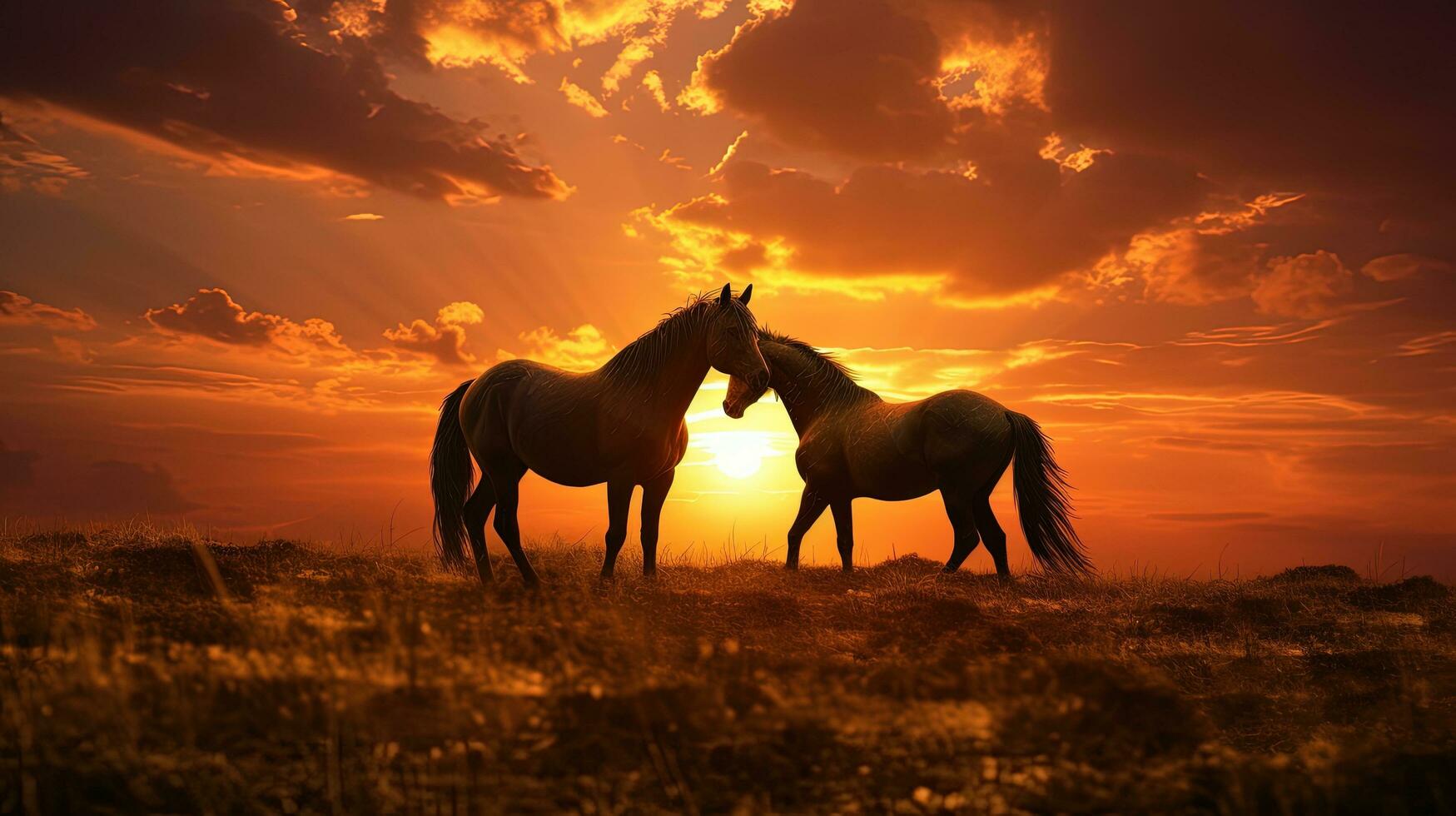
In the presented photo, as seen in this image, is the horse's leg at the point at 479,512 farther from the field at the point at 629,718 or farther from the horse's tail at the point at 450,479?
the field at the point at 629,718

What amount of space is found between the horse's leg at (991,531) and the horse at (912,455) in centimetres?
1

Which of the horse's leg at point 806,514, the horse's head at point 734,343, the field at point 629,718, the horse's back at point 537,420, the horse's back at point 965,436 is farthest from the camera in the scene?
the horse's leg at point 806,514

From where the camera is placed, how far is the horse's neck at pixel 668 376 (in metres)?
8.84

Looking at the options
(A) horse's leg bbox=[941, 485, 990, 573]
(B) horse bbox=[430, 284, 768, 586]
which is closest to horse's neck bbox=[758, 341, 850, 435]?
(A) horse's leg bbox=[941, 485, 990, 573]

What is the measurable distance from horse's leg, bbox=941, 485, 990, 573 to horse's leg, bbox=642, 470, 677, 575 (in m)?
3.30

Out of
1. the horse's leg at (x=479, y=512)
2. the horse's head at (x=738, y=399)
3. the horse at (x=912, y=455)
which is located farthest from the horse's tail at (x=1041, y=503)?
the horse's leg at (x=479, y=512)

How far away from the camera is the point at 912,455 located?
1081cm

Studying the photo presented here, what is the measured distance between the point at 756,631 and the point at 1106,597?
15.8 ft

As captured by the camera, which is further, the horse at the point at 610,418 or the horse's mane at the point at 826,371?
the horse's mane at the point at 826,371

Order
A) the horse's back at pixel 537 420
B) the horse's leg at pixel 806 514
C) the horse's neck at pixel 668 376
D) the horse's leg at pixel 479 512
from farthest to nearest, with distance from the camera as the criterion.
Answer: the horse's leg at pixel 806 514 < the horse's leg at pixel 479 512 < the horse's back at pixel 537 420 < the horse's neck at pixel 668 376

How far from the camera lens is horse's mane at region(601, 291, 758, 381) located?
28.9ft

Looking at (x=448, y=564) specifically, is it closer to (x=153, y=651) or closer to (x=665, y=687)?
(x=153, y=651)

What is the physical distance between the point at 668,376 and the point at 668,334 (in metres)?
0.39

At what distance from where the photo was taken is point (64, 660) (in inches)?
198
